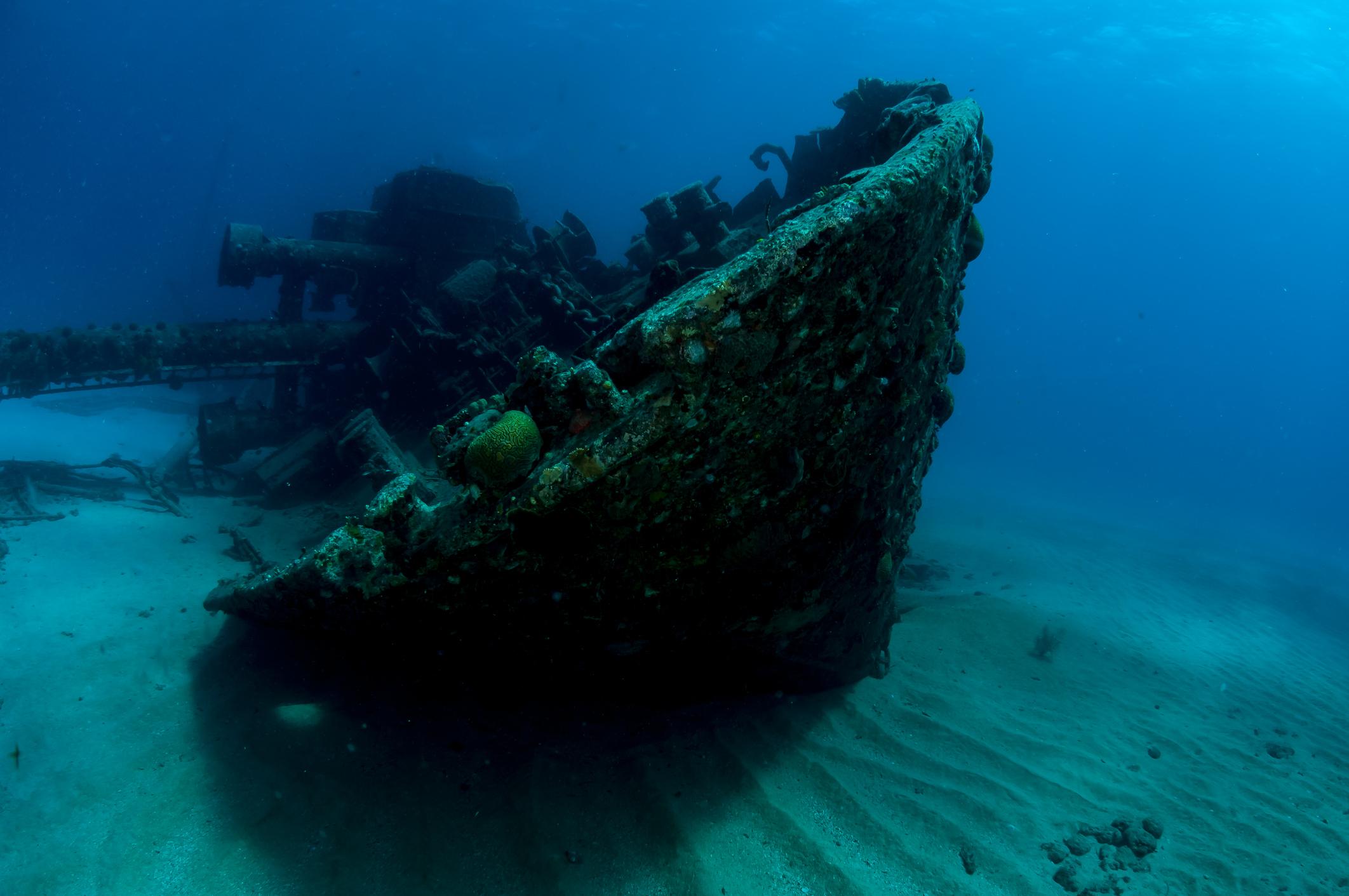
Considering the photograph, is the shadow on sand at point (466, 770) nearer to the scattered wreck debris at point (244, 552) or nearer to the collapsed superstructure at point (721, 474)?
the collapsed superstructure at point (721, 474)

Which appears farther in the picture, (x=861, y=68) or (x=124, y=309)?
(x=861, y=68)

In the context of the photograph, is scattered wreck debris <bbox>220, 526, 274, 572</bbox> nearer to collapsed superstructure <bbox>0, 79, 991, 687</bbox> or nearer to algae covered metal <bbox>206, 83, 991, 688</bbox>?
collapsed superstructure <bbox>0, 79, 991, 687</bbox>

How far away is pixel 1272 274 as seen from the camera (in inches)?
5212

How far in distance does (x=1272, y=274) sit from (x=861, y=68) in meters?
122

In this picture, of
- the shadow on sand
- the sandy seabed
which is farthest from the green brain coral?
the sandy seabed

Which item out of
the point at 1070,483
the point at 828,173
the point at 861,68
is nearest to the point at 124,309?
the point at 828,173

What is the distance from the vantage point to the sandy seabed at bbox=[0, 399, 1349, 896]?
2.88m

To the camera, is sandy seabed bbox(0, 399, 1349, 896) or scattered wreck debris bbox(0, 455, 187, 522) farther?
scattered wreck debris bbox(0, 455, 187, 522)

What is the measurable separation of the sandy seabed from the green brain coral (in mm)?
1970

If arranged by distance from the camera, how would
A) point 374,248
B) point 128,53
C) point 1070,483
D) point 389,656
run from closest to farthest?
point 389,656 → point 374,248 → point 1070,483 → point 128,53

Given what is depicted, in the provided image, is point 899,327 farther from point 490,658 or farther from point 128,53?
point 128,53

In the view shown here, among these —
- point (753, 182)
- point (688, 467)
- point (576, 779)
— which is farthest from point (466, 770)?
point (753, 182)

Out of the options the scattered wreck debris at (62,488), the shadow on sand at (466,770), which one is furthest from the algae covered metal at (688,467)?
the scattered wreck debris at (62,488)

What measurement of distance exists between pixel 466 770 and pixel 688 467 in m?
2.31
